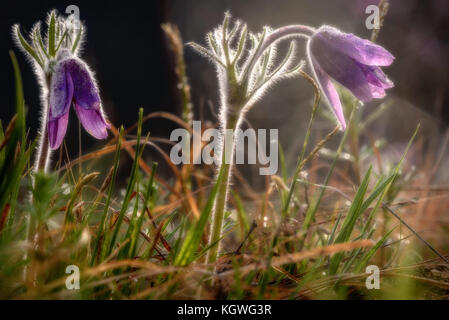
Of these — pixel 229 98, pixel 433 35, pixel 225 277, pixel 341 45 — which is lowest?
pixel 225 277

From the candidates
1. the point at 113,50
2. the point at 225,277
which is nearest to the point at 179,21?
the point at 113,50

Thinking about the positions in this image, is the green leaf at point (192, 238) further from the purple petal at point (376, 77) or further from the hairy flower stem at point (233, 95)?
the purple petal at point (376, 77)

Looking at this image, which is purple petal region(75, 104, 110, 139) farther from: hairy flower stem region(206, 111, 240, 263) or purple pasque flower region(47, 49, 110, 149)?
hairy flower stem region(206, 111, 240, 263)

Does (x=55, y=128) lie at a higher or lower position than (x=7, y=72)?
lower

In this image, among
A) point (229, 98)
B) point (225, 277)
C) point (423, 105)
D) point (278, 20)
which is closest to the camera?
point (225, 277)

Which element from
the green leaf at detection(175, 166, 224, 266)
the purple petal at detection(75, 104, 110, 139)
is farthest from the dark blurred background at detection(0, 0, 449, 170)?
the green leaf at detection(175, 166, 224, 266)

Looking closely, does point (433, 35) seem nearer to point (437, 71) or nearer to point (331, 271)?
point (437, 71)
